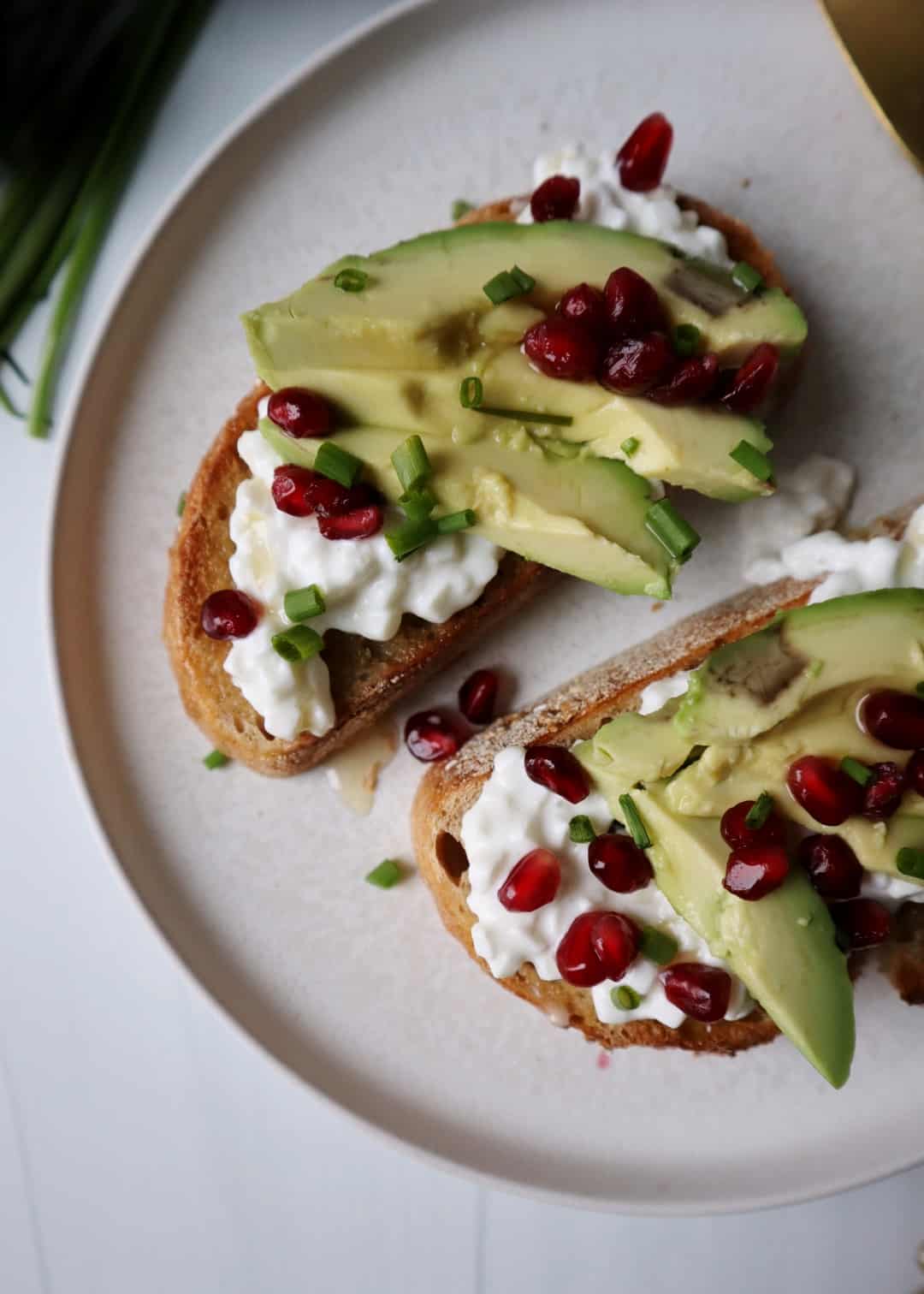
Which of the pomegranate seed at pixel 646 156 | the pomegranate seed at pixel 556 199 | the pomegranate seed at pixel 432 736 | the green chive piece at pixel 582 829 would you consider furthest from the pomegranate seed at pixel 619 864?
the pomegranate seed at pixel 646 156

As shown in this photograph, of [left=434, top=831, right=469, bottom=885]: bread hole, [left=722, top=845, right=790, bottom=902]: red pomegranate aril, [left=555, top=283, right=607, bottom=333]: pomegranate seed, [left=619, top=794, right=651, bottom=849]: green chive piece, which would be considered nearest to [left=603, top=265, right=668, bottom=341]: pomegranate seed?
[left=555, top=283, right=607, bottom=333]: pomegranate seed

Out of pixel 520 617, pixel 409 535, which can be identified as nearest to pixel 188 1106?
pixel 520 617

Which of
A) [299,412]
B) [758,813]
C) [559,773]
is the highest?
[299,412]

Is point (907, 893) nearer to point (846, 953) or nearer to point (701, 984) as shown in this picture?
point (846, 953)

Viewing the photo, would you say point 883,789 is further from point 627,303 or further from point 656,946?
point 627,303

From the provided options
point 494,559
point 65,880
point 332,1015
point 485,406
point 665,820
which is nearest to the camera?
point 665,820

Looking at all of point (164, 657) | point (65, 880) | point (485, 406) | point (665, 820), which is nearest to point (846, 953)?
point (665, 820)

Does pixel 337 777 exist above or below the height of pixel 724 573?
above
